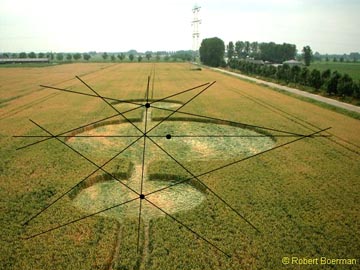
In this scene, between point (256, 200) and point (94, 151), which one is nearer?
point (256, 200)

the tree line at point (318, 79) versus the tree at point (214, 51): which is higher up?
the tree at point (214, 51)

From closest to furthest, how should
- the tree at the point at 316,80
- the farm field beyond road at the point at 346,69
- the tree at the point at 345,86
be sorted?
the tree at the point at 345,86
the tree at the point at 316,80
the farm field beyond road at the point at 346,69

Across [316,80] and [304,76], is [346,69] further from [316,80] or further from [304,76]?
[316,80]

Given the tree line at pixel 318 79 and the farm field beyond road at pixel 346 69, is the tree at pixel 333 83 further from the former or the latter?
the farm field beyond road at pixel 346 69

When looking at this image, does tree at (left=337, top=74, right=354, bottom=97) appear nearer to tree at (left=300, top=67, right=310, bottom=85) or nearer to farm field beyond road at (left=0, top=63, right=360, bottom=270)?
tree at (left=300, top=67, right=310, bottom=85)

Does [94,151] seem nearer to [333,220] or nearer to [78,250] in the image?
[78,250]

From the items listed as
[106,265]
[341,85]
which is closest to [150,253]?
[106,265]

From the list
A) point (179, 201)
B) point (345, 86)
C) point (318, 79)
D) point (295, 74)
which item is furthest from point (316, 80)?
point (179, 201)

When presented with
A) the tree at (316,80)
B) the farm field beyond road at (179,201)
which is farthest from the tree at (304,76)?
the farm field beyond road at (179,201)
